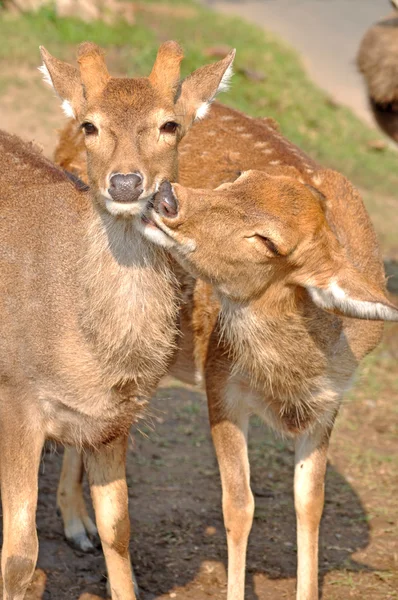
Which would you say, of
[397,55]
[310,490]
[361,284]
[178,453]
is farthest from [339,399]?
[397,55]

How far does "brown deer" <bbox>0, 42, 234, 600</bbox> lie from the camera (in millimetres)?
5125

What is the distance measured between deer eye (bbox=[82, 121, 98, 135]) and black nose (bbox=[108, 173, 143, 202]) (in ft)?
1.26

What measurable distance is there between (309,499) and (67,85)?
269cm

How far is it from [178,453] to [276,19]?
20002 millimetres

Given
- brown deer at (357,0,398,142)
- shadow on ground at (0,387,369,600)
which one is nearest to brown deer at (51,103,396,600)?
shadow on ground at (0,387,369,600)

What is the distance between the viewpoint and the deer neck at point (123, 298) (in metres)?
5.21

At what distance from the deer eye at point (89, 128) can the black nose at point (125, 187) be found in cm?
38

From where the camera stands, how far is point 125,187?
472cm

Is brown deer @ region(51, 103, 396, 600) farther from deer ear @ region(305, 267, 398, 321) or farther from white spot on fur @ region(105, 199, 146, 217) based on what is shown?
white spot on fur @ region(105, 199, 146, 217)

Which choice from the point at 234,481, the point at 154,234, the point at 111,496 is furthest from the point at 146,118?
the point at 234,481

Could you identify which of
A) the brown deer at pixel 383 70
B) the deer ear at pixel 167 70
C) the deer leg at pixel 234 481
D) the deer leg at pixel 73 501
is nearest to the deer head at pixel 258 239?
the deer ear at pixel 167 70

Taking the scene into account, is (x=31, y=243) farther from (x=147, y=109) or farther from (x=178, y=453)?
(x=178, y=453)

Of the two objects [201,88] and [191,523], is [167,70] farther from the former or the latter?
[191,523]

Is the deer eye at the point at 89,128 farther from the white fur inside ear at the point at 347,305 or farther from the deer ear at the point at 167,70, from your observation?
the white fur inside ear at the point at 347,305
